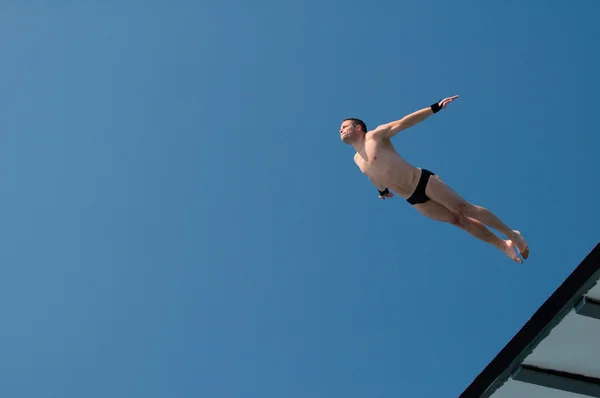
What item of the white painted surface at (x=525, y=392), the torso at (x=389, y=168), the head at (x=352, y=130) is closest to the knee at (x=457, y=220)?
the torso at (x=389, y=168)

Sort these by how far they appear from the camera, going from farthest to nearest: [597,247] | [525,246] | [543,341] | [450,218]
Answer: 1. [450,218]
2. [525,246]
3. [543,341]
4. [597,247]

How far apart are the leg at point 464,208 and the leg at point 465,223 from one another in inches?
7.4

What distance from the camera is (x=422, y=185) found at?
939cm

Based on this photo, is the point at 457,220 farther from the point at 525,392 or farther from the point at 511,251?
the point at 525,392

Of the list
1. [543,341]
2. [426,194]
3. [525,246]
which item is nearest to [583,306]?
[543,341]

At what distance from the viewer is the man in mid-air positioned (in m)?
9.16

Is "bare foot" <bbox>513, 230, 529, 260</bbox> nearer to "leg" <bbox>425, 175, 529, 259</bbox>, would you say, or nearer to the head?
"leg" <bbox>425, 175, 529, 259</bbox>

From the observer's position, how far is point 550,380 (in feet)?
22.6

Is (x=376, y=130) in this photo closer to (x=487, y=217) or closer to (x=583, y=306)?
(x=487, y=217)

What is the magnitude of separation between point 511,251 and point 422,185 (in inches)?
51.7

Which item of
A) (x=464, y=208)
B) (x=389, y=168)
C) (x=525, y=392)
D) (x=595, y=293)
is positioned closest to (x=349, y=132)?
(x=389, y=168)

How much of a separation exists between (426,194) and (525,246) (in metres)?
1.31

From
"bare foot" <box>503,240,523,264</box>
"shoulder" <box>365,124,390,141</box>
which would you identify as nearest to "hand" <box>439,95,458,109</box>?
"shoulder" <box>365,124,390,141</box>

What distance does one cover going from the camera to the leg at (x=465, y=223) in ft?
30.8
